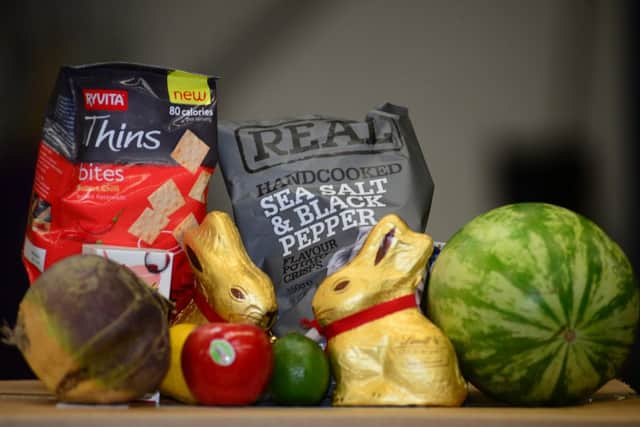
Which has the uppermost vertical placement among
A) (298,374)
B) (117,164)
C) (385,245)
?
(117,164)

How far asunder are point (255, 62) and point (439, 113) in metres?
0.40

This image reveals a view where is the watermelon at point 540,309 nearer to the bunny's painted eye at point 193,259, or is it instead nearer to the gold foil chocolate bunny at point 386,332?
the gold foil chocolate bunny at point 386,332

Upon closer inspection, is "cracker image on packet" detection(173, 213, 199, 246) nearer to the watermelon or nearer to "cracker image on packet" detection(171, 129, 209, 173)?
"cracker image on packet" detection(171, 129, 209, 173)

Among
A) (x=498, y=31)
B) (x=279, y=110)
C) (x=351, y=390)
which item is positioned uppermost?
(x=498, y=31)

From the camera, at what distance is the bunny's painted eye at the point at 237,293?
110cm

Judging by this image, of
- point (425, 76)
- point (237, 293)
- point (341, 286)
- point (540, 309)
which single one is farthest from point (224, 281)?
point (425, 76)

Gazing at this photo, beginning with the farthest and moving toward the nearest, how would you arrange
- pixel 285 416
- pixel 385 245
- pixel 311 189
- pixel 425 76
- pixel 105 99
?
pixel 425 76 < pixel 311 189 < pixel 105 99 < pixel 385 245 < pixel 285 416

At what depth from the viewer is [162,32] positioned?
5.59ft

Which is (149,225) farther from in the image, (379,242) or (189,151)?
(379,242)

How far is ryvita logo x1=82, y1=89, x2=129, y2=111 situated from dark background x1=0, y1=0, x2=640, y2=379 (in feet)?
1.56

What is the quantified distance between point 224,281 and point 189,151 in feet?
0.84

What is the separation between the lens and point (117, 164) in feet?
4.09

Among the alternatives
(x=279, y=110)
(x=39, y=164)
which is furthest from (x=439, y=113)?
(x=39, y=164)

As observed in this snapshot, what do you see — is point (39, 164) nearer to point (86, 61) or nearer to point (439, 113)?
point (86, 61)
